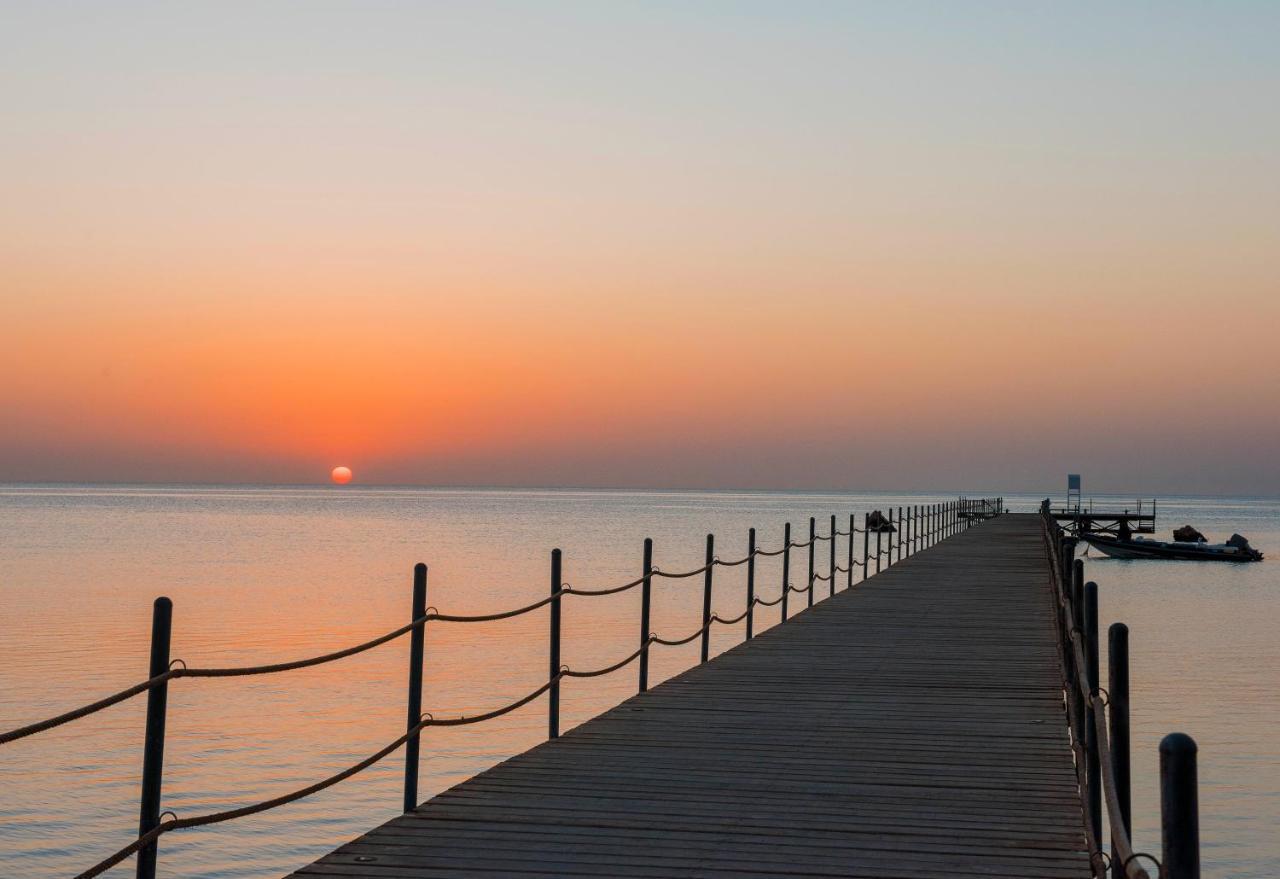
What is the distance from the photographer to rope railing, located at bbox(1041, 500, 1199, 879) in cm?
284

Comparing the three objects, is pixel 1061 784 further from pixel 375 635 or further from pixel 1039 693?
pixel 375 635

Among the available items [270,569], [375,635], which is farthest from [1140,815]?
[270,569]

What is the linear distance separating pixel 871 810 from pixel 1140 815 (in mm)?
9077

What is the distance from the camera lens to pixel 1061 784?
7660 millimetres

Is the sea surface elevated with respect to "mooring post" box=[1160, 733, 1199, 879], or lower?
lower

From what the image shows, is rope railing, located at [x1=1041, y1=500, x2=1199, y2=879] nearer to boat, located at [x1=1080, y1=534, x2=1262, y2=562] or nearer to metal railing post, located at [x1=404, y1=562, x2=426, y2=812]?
metal railing post, located at [x1=404, y1=562, x2=426, y2=812]

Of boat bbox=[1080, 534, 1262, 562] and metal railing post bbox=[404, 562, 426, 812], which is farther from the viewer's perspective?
boat bbox=[1080, 534, 1262, 562]

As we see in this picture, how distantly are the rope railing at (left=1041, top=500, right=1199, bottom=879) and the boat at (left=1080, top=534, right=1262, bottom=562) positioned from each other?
54025 millimetres

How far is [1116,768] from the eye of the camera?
22.5 feet

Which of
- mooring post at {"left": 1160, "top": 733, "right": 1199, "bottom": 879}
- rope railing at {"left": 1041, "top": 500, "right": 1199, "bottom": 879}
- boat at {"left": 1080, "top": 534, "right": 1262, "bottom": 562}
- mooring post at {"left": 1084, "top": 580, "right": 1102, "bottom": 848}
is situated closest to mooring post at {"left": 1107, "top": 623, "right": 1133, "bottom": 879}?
rope railing at {"left": 1041, "top": 500, "right": 1199, "bottom": 879}

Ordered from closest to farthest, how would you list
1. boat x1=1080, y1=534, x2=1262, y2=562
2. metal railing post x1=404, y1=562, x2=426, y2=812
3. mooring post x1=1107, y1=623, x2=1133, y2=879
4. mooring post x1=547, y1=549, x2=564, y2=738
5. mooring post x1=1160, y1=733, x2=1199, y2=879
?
mooring post x1=1160, y1=733, x2=1199, y2=879 < mooring post x1=1107, y1=623, x2=1133, y2=879 < metal railing post x1=404, y1=562, x2=426, y2=812 < mooring post x1=547, y1=549, x2=564, y2=738 < boat x1=1080, y1=534, x2=1262, y2=562

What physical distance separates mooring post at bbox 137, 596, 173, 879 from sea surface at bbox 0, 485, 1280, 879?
6405mm

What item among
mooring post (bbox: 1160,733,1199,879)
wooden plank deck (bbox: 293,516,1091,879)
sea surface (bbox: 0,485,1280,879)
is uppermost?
mooring post (bbox: 1160,733,1199,879)

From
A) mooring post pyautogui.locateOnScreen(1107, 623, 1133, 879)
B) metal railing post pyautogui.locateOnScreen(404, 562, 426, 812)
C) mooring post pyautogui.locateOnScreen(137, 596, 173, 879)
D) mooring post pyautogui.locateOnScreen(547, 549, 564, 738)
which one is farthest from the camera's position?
mooring post pyautogui.locateOnScreen(547, 549, 564, 738)
